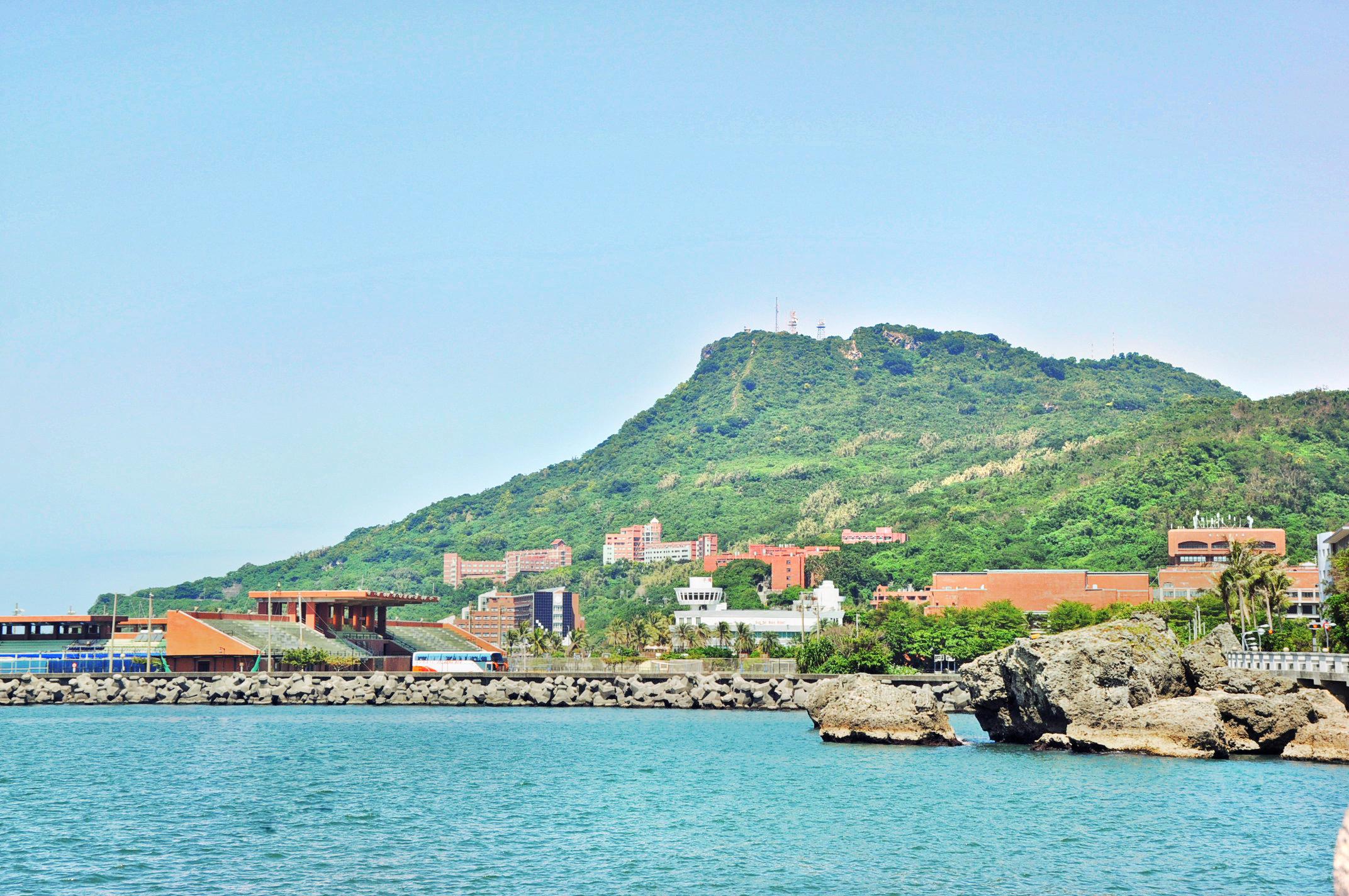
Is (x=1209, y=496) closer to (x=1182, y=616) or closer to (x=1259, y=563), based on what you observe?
(x=1182, y=616)

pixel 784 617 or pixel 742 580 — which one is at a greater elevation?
pixel 742 580

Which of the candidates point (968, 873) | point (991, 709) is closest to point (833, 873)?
point (968, 873)

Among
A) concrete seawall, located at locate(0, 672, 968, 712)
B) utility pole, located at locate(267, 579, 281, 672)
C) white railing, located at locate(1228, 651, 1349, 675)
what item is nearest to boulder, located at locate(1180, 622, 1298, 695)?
white railing, located at locate(1228, 651, 1349, 675)

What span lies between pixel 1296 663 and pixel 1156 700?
6325mm

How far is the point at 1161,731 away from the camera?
44094 millimetres

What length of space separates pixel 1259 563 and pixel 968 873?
4927 centimetres

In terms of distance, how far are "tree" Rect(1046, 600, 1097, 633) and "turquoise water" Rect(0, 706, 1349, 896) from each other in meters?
58.6

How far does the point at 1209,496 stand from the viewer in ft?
521

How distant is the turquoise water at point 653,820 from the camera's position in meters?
26.3

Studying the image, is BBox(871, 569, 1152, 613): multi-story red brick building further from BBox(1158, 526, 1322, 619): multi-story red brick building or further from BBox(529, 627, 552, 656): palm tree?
BBox(529, 627, 552, 656): palm tree

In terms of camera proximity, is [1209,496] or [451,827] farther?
[1209,496]

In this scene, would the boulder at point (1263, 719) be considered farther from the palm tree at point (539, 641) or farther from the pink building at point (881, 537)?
the pink building at point (881, 537)

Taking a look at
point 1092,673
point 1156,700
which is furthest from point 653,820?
point 1156,700

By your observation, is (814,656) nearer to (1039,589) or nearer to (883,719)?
(883,719)
